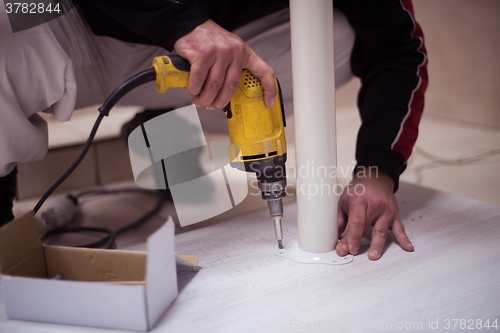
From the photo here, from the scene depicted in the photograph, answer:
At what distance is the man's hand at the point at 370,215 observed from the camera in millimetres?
735

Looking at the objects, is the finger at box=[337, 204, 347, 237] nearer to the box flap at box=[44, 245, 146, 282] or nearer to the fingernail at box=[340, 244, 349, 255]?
the fingernail at box=[340, 244, 349, 255]

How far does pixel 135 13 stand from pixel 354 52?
566 mm

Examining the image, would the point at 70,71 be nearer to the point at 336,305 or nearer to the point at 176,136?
the point at 176,136

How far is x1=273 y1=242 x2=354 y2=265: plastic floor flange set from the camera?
711 millimetres

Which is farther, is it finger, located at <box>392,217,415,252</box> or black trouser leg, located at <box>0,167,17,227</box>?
black trouser leg, located at <box>0,167,17,227</box>

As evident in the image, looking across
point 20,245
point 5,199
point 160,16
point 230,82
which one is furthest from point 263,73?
point 5,199

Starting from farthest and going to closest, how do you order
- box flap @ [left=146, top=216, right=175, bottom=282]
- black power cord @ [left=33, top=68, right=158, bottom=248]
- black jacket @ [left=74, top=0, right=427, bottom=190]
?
black jacket @ [left=74, top=0, right=427, bottom=190] → black power cord @ [left=33, top=68, right=158, bottom=248] → box flap @ [left=146, top=216, right=175, bottom=282]

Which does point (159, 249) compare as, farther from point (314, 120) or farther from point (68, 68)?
point (68, 68)

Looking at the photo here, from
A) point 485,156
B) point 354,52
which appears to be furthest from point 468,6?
point 354,52

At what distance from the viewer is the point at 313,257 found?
2.38ft

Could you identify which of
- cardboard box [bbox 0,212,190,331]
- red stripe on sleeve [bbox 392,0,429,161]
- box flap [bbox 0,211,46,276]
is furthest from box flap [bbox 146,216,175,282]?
red stripe on sleeve [bbox 392,0,429,161]

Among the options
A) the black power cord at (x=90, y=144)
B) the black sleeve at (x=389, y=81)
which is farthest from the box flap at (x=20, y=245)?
the black sleeve at (x=389, y=81)

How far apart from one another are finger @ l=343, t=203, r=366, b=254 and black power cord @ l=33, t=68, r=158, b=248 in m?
0.39

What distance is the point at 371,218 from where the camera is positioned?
0.78 m
